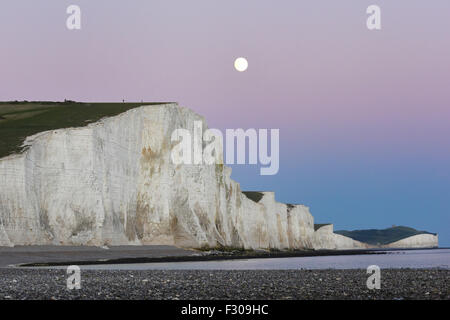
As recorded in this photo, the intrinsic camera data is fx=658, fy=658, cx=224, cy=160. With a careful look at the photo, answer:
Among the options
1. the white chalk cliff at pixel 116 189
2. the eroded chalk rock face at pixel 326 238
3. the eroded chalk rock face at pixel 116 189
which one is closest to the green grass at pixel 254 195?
the white chalk cliff at pixel 116 189

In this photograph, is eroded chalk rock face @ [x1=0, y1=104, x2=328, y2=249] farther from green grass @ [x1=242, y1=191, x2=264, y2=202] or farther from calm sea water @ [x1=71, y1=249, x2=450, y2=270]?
green grass @ [x1=242, y1=191, x2=264, y2=202]

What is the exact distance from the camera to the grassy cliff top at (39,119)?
55.2 metres

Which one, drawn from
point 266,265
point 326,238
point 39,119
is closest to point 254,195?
point 39,119

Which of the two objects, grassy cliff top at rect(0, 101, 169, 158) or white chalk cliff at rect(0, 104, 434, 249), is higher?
grassy cliff top at rect(0, 101, 169, 158)

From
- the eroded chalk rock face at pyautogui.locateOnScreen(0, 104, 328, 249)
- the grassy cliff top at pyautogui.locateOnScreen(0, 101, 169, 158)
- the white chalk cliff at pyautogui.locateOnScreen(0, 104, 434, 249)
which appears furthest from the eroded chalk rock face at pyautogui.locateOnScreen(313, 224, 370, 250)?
the grassy cliff top at pyautogui.locateOnScreen(0, 101, 169, 158)

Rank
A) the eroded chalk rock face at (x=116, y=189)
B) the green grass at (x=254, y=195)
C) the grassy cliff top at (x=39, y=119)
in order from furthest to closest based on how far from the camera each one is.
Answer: the green grass at (x=254, y=195) < the grassy cliff top at (x=39, y=119) < the eroded chalk rock face at (x=116, y=189)

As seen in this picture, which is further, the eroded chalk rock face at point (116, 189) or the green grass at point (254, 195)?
the green grass at point (254, 195)

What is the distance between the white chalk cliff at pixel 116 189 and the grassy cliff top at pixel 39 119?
4.57 ft

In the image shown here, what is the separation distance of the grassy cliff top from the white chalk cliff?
1.39 m

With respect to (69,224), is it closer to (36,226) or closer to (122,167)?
(36,226)

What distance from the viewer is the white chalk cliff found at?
50.8 metres

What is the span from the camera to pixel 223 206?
3285 inches

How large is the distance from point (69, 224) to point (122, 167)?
10.8m

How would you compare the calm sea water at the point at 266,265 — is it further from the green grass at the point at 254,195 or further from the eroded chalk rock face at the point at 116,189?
the green grass at the point at 254,195
